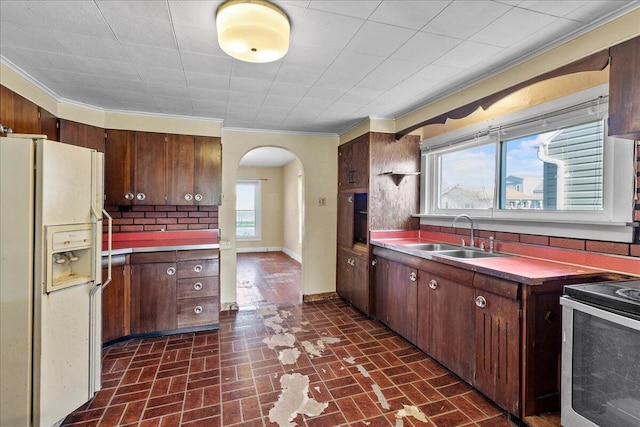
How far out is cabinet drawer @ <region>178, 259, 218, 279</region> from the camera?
3.18 metres

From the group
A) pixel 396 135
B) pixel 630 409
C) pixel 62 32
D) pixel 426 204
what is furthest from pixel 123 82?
pixel 630 409

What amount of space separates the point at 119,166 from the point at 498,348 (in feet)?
12.8

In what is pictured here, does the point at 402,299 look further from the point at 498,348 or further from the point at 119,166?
the point at 119,166

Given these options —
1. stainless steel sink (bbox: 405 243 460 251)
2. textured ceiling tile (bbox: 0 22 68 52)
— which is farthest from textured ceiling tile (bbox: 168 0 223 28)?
stainless steel sink (bbox: 405 243 460 251)

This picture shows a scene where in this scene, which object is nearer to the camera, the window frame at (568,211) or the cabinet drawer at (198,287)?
the window frame at (568,211)

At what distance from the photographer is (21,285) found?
1673 mm

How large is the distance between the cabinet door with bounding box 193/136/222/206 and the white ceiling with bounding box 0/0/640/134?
0.53 m

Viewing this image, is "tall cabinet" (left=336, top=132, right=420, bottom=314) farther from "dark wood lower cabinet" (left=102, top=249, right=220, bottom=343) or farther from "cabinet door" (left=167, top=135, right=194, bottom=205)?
"cabinet door" (left=167, top=135, right=194, bottom=205)

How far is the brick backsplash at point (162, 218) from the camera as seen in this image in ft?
11.6

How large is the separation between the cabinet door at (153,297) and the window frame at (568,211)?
2955mm

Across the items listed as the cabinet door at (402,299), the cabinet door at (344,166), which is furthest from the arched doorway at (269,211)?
the cabinet door at (402,299)

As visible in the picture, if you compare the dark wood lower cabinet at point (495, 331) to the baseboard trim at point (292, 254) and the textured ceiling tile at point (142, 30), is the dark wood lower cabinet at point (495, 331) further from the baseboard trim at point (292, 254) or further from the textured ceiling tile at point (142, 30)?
the baseboard trim at point (292, 254)

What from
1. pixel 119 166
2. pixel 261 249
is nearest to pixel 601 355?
pixel 119 166

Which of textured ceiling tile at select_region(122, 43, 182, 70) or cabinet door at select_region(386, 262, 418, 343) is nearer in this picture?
textured ceiling tile at select_region(122, 43, 182, 70)
